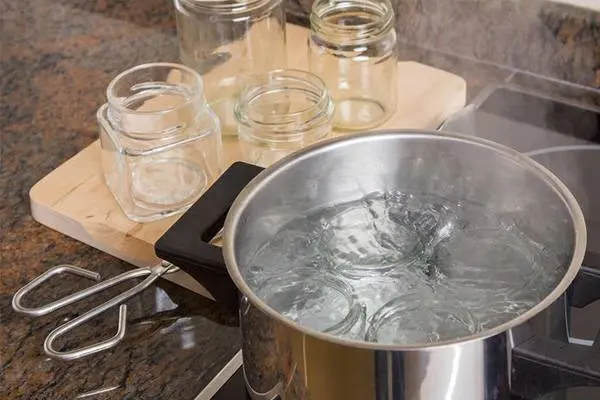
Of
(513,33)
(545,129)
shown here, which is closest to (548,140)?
(545,129)

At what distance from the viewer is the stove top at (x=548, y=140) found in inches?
29.1

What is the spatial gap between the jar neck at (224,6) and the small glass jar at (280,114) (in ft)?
0.25

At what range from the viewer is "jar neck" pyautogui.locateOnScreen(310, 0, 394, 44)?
95 cm

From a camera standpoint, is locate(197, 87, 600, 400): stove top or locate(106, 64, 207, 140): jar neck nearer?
locate(197, 87, 600, 400): stove top

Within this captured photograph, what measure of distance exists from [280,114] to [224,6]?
0.13m

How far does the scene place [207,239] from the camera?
2.40ft

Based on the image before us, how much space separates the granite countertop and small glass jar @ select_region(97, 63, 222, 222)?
6cm

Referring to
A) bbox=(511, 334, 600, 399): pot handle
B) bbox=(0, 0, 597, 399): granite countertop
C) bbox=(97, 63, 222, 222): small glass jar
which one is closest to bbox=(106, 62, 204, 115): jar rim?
bbox=(97, 63, 222, 222): small glass jar

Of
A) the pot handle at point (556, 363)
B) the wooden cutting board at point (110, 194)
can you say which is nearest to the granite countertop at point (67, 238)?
the wooden cutting board at point (110, 194)

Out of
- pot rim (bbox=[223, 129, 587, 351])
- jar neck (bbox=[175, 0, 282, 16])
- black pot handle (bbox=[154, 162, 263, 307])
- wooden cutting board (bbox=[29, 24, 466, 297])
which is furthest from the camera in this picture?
jar neck (bbox=[175, 0, 282, 16])

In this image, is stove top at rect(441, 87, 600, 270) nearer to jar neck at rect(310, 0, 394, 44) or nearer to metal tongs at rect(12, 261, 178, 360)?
jar neck at rect(310, 0, 394, 44)

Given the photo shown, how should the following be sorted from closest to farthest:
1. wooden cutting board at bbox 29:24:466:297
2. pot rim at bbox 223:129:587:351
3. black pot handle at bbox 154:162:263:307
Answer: pot rim at bbox 223:129:587:351 → black pot handle at bbox 154:162:263:307 → wooden cutting board at bbox 29:24:466:297

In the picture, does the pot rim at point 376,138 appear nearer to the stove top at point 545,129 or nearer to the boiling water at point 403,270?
the boiling water at point 403,270

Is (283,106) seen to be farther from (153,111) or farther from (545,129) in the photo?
(545,129)
